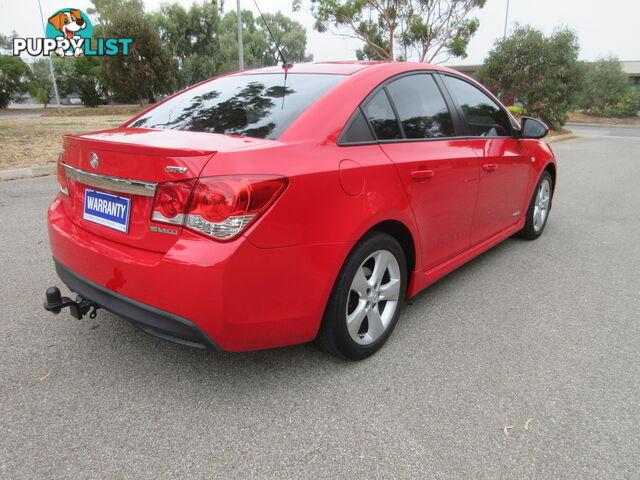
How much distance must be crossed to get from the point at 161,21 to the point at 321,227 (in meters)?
40.6

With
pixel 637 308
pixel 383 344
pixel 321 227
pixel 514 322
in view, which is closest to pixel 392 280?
pixel 383 344

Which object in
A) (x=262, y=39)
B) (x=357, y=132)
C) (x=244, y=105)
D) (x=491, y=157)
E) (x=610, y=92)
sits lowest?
(x=491, y=157)

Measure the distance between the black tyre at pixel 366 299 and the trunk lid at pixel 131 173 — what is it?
0.77 metres

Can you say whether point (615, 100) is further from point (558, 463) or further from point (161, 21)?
point (558, 463)

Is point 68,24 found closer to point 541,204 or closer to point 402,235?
point 541,204

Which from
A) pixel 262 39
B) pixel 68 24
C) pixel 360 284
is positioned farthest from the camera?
pixel 262 39

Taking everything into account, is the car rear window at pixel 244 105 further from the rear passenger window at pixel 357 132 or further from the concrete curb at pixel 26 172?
the concrete curb at pixel 26 172

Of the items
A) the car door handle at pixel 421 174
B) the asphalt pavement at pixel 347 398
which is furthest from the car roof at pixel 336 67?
the asphalt pavement at pixel 347 398

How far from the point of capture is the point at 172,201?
1866 mm

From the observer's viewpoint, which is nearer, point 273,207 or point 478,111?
point 273,207

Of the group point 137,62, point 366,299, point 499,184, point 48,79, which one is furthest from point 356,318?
point 48,79

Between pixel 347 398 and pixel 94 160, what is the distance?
1617 millimetres

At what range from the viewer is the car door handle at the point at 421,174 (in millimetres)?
2549

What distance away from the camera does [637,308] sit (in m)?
3.21
